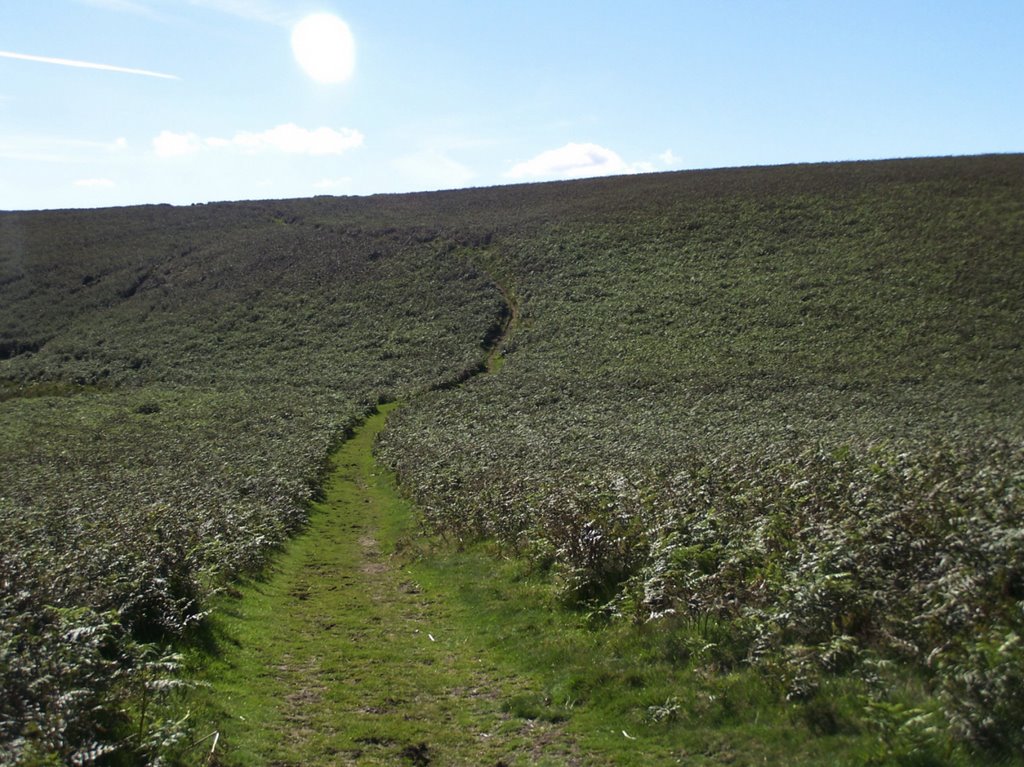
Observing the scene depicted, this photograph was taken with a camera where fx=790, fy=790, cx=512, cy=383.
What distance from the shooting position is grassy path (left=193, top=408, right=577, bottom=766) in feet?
25.6

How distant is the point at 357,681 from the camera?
987 centimetres

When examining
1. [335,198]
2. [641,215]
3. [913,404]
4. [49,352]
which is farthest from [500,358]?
[335,198]

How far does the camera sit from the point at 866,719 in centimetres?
604

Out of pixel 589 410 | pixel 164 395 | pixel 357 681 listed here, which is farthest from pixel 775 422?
pixel 164 395

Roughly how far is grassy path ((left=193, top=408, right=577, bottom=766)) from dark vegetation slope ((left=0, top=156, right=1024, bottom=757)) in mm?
1059

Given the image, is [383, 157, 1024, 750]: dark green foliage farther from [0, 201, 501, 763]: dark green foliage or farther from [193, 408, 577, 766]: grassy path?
[0, 201, 501, 763]: dark green foliage

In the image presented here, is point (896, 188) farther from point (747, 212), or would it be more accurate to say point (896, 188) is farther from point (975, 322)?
point (975, 322)

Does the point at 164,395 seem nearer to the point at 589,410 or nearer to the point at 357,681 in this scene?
the point at 589,410

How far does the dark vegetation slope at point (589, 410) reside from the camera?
7062 mm

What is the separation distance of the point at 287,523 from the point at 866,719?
51.9 feet

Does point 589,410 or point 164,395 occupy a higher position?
point 589,410

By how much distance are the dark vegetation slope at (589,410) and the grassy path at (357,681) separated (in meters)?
1.06

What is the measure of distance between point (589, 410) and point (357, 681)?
26.2m

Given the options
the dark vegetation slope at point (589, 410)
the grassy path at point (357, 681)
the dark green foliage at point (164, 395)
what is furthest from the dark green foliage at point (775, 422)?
the dark green foliage at point (164, 395)
